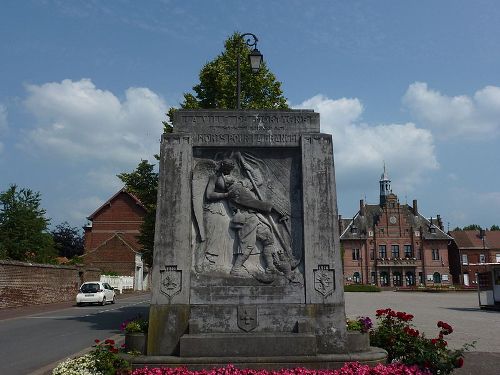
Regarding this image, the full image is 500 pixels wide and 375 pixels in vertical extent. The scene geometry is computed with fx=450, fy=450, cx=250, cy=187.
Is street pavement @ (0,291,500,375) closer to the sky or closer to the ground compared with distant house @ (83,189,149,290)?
closer to the ground

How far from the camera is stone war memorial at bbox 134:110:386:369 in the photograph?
300 inches

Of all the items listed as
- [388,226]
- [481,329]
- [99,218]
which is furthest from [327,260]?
[388,226]

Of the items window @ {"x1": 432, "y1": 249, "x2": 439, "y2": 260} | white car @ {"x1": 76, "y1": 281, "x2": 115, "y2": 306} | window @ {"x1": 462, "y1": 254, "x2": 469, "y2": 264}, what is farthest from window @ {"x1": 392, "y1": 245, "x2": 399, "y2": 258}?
white car @ {"x1": 76, "y1": 281, "x2": 115, "y2": 306}

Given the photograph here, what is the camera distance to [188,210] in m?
8.45

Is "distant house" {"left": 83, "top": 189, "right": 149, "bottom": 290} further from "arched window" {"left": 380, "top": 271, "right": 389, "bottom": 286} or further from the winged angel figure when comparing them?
the winged angel figure

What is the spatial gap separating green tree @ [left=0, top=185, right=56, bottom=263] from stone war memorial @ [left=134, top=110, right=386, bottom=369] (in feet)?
104

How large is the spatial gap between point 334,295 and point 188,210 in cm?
311

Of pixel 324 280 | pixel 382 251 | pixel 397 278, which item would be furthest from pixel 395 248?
pixel 324 280

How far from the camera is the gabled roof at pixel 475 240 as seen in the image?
252 feet

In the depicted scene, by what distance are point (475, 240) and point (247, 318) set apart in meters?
81.0

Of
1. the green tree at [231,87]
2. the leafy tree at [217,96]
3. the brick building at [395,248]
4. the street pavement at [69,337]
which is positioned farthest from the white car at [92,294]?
the brick building at [395,248]

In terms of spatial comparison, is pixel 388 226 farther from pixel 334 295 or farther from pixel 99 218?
pixel 334 295

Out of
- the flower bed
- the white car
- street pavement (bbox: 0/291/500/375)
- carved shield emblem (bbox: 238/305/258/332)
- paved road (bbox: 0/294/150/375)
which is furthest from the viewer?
the white car

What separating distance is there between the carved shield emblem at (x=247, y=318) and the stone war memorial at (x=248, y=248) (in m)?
0.02
